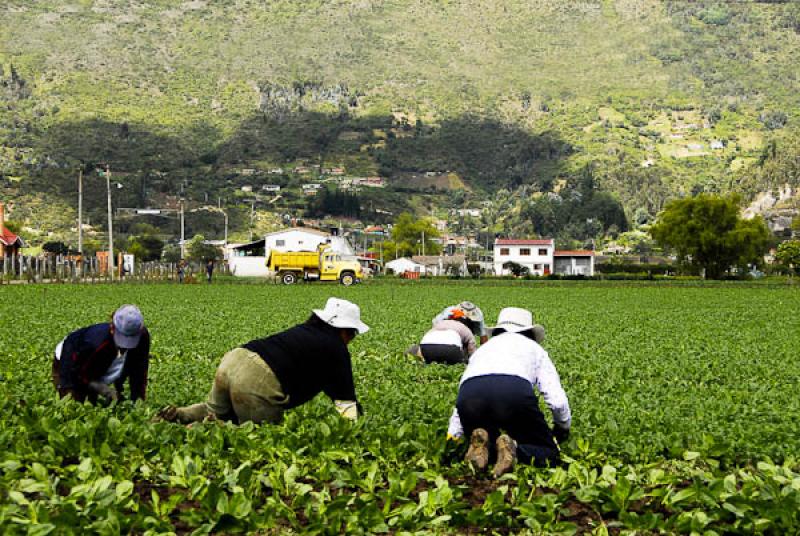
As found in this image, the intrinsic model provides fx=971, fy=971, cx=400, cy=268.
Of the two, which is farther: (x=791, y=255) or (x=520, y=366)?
(x=791, y=255)

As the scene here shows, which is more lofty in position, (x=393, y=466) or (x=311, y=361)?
(x=311, y=361)

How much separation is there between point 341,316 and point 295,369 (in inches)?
26.6

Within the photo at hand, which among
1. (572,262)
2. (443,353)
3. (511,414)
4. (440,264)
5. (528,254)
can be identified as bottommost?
(440,264)

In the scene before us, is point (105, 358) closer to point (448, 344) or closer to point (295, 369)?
point (295, 369)

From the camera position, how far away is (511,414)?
8.34m

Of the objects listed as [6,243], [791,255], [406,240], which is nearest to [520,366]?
[6,243]

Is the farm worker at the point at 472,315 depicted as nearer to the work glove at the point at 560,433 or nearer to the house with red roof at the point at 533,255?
the work glove at the point at 560,433

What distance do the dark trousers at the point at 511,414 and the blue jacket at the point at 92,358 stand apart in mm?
3832

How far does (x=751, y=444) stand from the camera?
9.08m

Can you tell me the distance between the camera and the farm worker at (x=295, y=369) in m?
9.32

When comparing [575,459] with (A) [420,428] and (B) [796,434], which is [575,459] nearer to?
(A) [420,428]

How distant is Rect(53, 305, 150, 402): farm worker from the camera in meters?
9.92

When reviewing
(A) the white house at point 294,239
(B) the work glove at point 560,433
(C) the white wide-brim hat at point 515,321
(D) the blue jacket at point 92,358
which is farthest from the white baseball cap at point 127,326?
(A) the white house at point 294,239

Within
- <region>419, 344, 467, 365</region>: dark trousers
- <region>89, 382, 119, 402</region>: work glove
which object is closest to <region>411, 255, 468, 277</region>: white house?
<region>419, 344, 467, 365</region>: dark trousers
